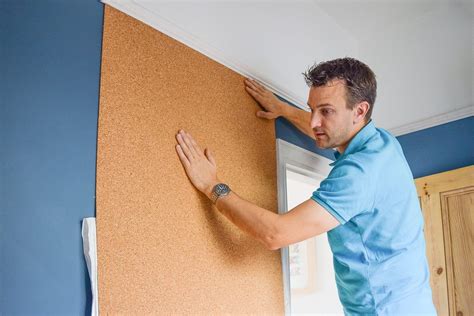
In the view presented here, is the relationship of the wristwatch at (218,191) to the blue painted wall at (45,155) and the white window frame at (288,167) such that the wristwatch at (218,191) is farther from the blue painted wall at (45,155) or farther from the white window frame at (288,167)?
the white window frame at (288,167)

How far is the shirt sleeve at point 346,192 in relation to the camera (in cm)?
159

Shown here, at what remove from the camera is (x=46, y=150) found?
4.36 ft

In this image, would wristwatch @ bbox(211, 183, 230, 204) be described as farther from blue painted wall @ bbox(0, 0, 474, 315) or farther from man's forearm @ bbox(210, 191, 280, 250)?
blue painted wall @ bbox(0, 0, 474, 315)

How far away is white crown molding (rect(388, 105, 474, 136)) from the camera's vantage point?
285 centimetres

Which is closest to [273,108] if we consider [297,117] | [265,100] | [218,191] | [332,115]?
[265,100]

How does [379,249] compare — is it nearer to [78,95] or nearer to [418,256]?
[418,256]

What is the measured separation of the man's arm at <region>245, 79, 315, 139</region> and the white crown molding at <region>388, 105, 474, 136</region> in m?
1.04

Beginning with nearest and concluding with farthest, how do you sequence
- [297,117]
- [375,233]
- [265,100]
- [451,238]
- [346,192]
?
[346,192], [375,233], [265,100], [297,117], [451,238]

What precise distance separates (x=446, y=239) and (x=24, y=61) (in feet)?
8.12

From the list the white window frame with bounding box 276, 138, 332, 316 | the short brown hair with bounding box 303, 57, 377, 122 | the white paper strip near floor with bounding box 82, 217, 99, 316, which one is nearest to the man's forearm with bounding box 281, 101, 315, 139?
the white window frame with bounding box 276, 138, 332, 316

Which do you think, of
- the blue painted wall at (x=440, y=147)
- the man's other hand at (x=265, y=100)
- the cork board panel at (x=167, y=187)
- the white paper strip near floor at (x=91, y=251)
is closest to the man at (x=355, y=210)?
Answer: the cork board panel at (x=167, y=187)

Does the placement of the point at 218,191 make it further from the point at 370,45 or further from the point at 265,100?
the point at 370,45

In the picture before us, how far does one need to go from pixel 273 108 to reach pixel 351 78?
484 mm

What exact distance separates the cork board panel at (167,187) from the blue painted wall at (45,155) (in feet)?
0.23
